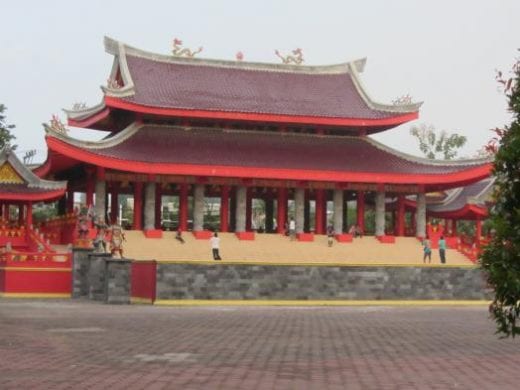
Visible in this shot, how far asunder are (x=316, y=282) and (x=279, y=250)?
41.8 ft

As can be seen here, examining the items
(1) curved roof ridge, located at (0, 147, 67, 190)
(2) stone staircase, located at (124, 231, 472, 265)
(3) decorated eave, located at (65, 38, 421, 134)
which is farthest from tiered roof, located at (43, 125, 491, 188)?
(1) curved roof ridge, located at (0, 147, 67, 190)

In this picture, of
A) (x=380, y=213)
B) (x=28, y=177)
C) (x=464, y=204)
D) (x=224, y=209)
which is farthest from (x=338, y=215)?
(x=28, y=177)

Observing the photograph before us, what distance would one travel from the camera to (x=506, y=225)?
303 inches

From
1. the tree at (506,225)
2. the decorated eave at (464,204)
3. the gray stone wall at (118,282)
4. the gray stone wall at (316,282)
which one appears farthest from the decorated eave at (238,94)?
the tree at (506,225)

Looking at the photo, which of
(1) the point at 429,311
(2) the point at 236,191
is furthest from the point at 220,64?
(1) the point at 429,311

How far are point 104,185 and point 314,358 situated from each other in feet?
99.9

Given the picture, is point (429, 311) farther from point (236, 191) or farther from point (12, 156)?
point (236, 191)

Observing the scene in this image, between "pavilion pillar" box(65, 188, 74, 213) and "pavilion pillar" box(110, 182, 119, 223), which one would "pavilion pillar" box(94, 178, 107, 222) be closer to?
"pavilion pillar" box(110, 182, 119, 223)

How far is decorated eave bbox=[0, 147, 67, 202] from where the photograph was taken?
3516 centimetres

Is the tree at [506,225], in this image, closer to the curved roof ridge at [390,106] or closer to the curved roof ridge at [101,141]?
the curved roof ridge at [101,141]

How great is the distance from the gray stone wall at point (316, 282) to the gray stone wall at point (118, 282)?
40.3 inches

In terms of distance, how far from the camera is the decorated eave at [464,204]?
47.1 meters

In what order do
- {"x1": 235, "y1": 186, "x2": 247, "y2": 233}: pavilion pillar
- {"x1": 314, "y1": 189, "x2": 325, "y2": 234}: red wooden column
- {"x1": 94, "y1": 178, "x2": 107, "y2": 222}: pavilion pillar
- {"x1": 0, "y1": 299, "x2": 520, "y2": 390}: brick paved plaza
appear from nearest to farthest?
{"x1": 0, "y1": 299, "x2": 520, "y2": 390}: brick paved plaza
{"x1": 94, "y1": 178, "x2": 107, "y2": 222}: pavilion pillar
{"x1": 235, "y1": 186, "x2": 247, "y2": 233}: pavilion pillar
{"x1": 314, "y1": 189, "x2": 325, "y2": 234}: red wooden column

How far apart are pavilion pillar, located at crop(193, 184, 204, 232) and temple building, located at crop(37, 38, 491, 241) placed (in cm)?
5
